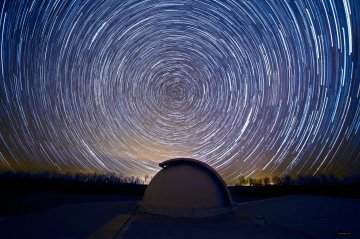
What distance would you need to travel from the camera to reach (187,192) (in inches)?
558

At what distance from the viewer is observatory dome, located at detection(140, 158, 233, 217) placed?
1396 centimetres

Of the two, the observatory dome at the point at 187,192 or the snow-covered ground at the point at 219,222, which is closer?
the snow-covered ground at the point at 219,222

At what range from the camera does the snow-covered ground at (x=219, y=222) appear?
11.1 meters

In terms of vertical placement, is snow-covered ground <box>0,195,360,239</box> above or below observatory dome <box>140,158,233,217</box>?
below

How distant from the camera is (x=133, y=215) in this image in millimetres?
13961

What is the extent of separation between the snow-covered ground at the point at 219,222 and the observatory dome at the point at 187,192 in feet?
1.95

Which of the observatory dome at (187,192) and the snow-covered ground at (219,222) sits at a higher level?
the observatory dome at (187,192)

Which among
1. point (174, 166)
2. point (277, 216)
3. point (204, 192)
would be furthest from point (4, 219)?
point (277, 216)

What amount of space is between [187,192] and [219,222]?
2081 millimetres

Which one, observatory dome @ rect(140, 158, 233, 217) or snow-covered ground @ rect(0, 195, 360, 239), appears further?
observatory dome @ rect(140, 158, 233, 217)

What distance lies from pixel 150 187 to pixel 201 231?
194 inches

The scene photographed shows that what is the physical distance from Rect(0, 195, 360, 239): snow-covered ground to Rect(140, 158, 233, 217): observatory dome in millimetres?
594

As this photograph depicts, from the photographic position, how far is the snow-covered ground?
435 inches

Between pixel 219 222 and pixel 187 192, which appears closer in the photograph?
pixel 219 222
